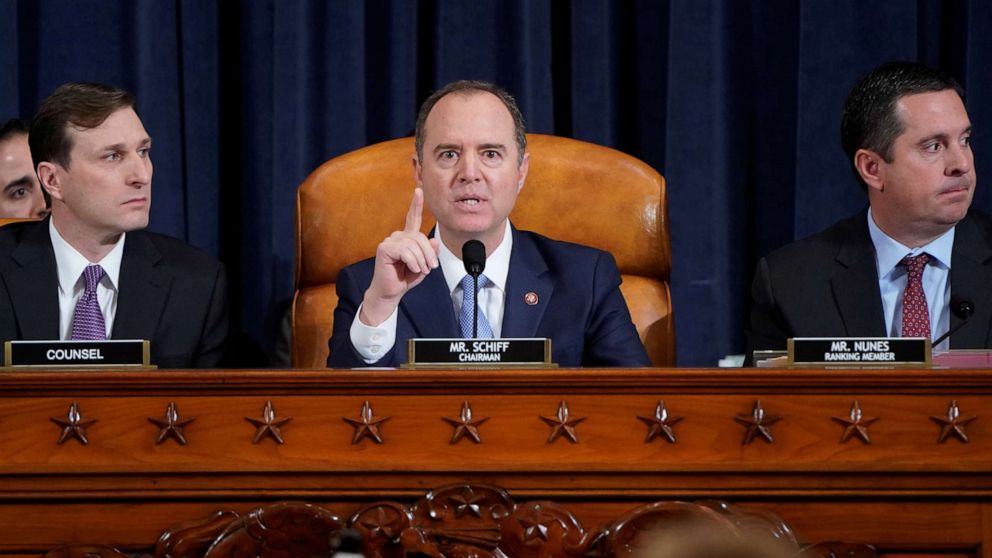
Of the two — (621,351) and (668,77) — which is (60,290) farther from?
(668,77)

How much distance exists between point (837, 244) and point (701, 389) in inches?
42.0

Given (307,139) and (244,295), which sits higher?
(307,139)

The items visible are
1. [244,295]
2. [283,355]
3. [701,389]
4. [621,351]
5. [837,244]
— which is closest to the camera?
[701,389]

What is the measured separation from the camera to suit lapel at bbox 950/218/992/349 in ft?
8.30

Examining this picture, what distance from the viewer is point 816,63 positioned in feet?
11.1

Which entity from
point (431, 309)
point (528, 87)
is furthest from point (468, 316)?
point (528, 87)

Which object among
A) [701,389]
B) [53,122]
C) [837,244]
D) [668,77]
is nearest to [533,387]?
[701,389]

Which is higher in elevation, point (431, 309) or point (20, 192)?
point (20, 192)

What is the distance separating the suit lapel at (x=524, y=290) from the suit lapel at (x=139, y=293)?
29.3 inches

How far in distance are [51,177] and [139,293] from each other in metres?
0.35

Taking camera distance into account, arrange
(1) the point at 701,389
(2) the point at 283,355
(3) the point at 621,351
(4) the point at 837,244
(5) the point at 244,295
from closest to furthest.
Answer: (1) the point at 701,389
(3) the point at 621,351
(4) the point at 837,244
(2) the point at 283,355
(5) the point at 244,295

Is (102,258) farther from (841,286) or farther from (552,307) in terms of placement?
(841,286)

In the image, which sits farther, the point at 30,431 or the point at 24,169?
the point at 24,169

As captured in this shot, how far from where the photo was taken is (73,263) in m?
2.76
